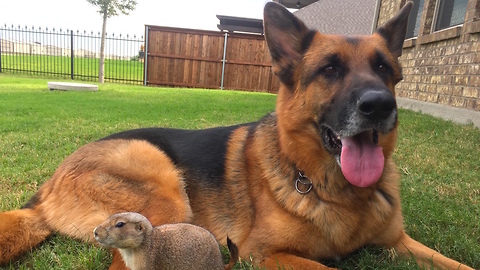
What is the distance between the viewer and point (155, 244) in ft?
6.57

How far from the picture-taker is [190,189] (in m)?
2.90

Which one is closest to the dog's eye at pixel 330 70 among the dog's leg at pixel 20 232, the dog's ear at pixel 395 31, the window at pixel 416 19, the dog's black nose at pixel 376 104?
the dog's black nose at pixel 376 104

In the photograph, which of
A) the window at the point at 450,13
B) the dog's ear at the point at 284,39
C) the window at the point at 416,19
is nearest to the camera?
the dog's ear at the point at 284,39

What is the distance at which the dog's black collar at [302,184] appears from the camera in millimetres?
2428

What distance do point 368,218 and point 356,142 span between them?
535 millimetres

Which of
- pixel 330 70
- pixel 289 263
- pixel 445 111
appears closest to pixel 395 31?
pixel 330 70

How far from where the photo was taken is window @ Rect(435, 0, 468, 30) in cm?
834

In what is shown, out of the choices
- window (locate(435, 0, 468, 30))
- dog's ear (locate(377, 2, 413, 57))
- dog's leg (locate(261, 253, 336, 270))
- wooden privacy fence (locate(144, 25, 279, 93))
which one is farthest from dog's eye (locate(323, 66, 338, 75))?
wooden privacy fence (locate(144, 25, 279, 93))

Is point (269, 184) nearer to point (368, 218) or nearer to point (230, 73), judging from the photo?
point (368, 218)

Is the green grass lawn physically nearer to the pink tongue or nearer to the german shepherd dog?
the german shepherd dog

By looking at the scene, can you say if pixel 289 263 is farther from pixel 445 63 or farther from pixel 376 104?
pixel 445 63

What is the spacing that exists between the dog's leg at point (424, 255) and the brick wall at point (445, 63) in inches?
231

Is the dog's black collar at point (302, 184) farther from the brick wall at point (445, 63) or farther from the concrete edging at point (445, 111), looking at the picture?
the brick wall at point (445, 63)

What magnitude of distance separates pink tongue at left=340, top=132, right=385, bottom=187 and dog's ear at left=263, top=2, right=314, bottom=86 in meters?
0.63
